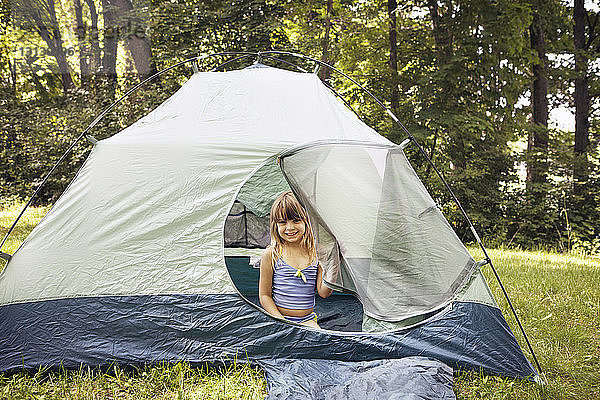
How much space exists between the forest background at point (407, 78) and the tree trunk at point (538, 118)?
0.08 feet

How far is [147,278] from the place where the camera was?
2.44 m

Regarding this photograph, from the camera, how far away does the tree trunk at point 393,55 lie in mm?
7966

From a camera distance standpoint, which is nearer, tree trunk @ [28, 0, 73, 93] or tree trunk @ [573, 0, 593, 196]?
tree trunk @ [573, 0, 593, 196]

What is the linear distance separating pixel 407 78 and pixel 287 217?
5713 mm

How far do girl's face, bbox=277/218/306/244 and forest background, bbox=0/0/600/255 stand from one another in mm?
4768

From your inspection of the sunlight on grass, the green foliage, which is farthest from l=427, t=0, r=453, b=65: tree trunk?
the green foliage

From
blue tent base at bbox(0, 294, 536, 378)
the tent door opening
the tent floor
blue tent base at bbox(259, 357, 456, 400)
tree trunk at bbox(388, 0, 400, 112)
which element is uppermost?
tree trunk at bbox(388, 0, 400, 112)

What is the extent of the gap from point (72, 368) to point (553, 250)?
5.94 meters

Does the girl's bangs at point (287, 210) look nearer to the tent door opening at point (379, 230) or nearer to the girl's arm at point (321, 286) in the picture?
the tent door opening at point (379, 230)

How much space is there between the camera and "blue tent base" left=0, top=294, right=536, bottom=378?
2373 mm

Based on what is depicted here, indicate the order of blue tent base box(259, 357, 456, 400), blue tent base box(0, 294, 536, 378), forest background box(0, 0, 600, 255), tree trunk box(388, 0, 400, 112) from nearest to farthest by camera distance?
blue tent base box(259, 357, 456, 400)
blue tent base box(0, 294, 536, 378)
forest background box(0, 0, 600, 255)
tree trunk box(388, 0, 400, 112)

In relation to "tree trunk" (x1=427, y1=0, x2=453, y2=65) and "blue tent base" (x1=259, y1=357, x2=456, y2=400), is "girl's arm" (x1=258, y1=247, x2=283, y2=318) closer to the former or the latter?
"blue tent base" (x1=259, y1=357, x2=456, y2=400)

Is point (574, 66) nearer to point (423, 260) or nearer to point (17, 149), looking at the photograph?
point (423, 260)

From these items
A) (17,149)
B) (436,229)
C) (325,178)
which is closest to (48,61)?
(17,149)
